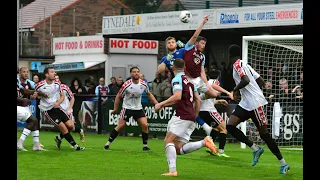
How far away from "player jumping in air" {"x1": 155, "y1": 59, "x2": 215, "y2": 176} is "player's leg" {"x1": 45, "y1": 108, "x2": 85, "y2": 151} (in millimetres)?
5773

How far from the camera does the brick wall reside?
49500 mm

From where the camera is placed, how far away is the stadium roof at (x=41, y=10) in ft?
166

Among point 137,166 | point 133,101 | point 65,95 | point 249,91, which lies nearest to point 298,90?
point 133,101

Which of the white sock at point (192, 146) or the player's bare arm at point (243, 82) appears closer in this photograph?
the white sock at point (192, 146)

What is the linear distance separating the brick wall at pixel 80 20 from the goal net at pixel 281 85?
105ft

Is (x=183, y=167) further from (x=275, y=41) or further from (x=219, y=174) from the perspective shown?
(x=275, y=41)

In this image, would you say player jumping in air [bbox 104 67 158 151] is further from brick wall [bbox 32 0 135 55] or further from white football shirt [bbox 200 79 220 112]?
brick wall [bbox 32 0 135 55]

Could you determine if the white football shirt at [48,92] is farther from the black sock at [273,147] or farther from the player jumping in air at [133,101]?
the black sock at [273,147]

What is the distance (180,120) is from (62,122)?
6.51 meters

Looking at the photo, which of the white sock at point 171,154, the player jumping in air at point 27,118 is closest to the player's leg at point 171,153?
the white sock at point 171,154

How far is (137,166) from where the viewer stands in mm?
11844

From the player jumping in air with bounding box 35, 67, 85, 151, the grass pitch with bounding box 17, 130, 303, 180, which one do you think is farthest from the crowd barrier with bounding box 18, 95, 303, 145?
the player jumping in air with bounding box 35, 67, 85, 151

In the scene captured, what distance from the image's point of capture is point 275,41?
17.1 metres
